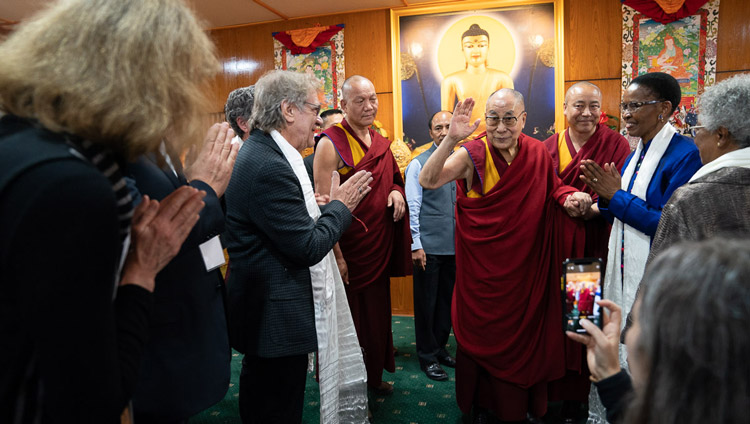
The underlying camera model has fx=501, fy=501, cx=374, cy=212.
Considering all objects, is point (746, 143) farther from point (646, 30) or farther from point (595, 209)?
point (646, 30)

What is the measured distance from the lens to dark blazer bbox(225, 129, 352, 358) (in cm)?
177

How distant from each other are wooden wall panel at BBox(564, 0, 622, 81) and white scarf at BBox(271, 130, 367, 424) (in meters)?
3.74

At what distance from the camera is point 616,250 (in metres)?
2.49

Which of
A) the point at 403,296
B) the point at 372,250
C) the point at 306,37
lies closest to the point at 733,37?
the point at 403,296

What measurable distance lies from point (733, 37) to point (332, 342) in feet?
15.1

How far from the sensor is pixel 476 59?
5016 mm

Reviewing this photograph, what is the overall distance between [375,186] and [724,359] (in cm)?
240

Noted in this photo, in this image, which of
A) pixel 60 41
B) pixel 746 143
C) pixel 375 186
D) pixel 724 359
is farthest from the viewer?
pixel 375 186

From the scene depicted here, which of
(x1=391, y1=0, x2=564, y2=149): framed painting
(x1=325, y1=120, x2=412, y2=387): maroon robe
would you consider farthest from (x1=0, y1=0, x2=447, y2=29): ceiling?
(x1=325, y1=120, x2=412, y2=387): maroon robe

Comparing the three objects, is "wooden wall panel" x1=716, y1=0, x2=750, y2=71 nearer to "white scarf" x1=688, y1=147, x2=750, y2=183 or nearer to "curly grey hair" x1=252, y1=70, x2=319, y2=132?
"white scarf" x1=688, y1=147, x2=750, y2=183

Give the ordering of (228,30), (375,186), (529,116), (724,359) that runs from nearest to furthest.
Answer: (724,359)
(375,186)
(529,116)
(228,30)

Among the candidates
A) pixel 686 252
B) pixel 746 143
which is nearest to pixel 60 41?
pixel 686 252

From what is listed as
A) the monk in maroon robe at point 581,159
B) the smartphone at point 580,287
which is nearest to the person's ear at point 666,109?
the monk in maroon robe at point 581,159

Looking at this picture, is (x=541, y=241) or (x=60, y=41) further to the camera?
(x=541, y=241)
